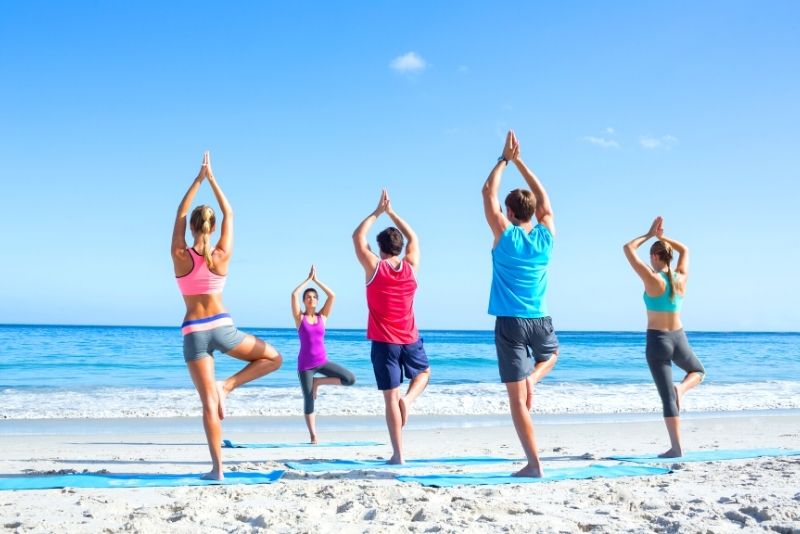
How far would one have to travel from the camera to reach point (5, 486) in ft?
16.0

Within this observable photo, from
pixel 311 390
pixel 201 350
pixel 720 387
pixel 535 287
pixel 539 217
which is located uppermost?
pixel 539 217

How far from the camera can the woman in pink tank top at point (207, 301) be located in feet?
16.0

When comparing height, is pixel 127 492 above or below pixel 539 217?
below

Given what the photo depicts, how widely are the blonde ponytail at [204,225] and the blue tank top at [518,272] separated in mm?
1976

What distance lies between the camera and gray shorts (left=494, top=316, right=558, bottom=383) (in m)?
5.01

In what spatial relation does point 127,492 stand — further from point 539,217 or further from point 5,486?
point 539,217

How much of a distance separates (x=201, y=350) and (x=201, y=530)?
146 centimetres

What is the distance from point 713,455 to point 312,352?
3.99 meters

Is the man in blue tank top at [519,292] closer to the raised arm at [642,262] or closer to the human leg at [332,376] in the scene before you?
the raised arm at [642,262]

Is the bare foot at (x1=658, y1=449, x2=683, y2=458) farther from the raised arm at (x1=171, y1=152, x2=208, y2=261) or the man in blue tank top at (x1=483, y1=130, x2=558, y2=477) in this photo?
the raised arm at (x1=171, y1=152, x2=208, y2=261)

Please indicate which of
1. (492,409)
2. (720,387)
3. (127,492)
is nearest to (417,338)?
(127,492)

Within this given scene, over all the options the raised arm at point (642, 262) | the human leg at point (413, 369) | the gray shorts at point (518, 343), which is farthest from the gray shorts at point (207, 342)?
the raised arm at point (642, 262)

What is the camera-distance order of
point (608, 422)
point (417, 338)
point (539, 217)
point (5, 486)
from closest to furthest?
point (5, 486)
point (539, 217)
point (417, 338)
point (608, 422)

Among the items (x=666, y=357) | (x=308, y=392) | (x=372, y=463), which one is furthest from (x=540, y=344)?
(x=308, y=392)
